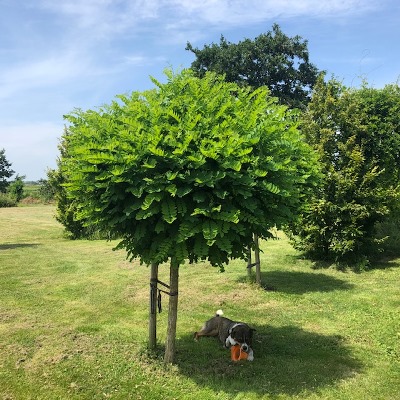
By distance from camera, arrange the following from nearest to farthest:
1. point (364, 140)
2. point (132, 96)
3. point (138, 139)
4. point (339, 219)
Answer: point (138, 139) → point (132, 96) → point (339, 219) → point (364, 140)

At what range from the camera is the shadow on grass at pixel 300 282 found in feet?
41.0

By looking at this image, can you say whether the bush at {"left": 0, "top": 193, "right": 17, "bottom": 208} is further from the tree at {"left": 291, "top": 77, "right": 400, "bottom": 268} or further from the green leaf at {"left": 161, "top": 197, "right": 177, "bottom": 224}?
the green leaf at {"left": 161, "top": 197, "right": 177, "bottom": 224}

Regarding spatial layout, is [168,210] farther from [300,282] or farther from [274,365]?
[300,282]

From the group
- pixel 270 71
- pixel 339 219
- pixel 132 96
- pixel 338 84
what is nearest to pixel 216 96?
pixel 132 96

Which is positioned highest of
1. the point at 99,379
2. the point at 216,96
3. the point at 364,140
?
the point at 364,140

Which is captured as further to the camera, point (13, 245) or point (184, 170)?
point (13, 245)

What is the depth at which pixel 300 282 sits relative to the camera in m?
13.4

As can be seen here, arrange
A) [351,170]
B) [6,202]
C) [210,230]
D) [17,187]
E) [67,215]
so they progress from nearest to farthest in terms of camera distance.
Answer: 1. [210,230]
2. [351,170]
3. [67,215]
4. [6,202]
5. [17,187]

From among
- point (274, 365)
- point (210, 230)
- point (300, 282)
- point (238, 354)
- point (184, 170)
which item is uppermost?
point (184, 170)

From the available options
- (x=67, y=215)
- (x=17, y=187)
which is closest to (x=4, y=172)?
(x=17, y=187)

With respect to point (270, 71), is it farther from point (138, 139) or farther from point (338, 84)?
point (138, 139)

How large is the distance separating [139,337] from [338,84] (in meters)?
14.2

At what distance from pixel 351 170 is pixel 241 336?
946 cm

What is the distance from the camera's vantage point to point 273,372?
22.1 feet
